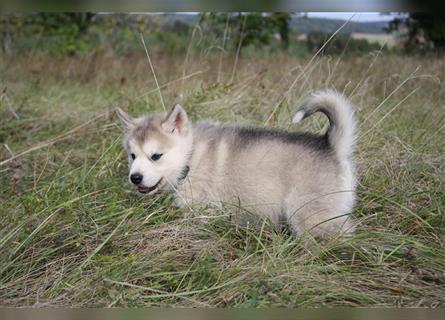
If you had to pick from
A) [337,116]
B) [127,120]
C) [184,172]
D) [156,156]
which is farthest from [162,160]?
[337,116]

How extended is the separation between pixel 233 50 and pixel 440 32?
3.15m

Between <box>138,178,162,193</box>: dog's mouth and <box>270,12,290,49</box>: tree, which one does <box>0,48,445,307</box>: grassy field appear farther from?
<box>270,12,290,49</box>: tree

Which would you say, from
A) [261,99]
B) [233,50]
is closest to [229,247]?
[261,99]

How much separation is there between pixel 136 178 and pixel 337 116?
1.34 meters

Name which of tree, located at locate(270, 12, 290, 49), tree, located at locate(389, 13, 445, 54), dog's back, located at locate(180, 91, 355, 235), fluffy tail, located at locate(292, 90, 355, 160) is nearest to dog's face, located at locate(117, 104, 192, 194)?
dog's back, located at locate(180, 91, 355, 235)

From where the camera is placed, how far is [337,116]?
3234 millimetres

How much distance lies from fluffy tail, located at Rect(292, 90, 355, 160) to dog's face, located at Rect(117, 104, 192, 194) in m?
0.93

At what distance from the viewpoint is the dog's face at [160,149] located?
11.8ft

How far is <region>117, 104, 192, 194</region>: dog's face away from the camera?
11.8 feet

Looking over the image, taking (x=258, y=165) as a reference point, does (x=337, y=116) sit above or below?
above

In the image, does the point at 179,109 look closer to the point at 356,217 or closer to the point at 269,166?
the point at 269,166

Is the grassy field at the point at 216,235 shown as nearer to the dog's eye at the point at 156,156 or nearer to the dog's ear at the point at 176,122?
the dog's eye at the point at 156,156

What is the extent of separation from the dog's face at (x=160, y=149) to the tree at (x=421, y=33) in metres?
3.23

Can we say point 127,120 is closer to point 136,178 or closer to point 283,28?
point 136,178
